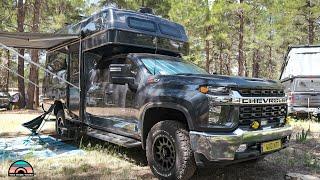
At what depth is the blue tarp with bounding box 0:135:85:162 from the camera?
6.93 m

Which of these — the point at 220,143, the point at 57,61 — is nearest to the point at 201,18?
the point at 57,61

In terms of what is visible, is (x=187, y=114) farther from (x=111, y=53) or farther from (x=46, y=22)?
(x=46, y=22)

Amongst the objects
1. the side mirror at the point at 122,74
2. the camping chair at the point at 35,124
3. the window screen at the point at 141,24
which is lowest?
the camping chair at the point at 35,124

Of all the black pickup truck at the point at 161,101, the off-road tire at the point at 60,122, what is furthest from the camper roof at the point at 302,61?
the off-road tire at the point at 60,122

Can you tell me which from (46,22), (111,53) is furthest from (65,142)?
(46,22)

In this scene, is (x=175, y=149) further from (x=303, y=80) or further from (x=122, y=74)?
(x=303, y=80)

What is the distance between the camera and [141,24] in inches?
283

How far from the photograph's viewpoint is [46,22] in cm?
2230

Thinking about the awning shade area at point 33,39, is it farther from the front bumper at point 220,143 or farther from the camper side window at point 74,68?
the front bumper at point 220,143

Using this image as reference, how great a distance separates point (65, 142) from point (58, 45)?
238 cm

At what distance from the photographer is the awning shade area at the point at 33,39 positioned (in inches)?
306

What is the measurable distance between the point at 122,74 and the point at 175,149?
1.74 metres

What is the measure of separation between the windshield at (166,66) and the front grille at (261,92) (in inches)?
59.9

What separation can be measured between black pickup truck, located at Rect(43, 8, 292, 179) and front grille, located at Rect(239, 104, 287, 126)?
13 millimetres
